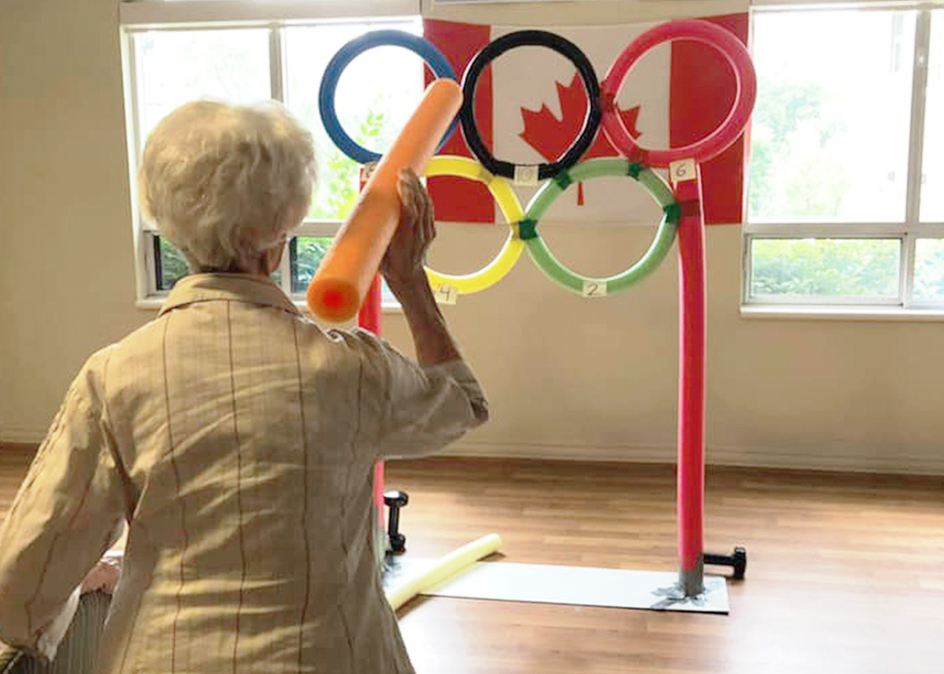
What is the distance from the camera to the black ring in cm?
265

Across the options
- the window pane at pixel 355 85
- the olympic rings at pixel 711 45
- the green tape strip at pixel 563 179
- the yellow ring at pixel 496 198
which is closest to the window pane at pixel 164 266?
the window pane at pixel 355 85

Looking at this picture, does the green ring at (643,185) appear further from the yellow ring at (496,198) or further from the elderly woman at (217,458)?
the elderly woman at (217,458)

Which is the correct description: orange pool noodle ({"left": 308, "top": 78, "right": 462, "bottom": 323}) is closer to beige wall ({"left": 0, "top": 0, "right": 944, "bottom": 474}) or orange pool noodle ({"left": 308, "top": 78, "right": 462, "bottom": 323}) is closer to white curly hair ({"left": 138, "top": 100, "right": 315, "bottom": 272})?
white curly hair ({"left": 138, "top": 100, "right": 315, "bottom": 272})

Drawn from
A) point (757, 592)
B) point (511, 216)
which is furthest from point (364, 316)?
point (757, 592)

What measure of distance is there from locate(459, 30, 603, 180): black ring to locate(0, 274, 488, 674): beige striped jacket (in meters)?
1.72

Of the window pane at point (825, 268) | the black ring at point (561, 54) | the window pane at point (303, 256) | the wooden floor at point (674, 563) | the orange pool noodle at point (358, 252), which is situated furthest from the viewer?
the window pane at point (303, 256)

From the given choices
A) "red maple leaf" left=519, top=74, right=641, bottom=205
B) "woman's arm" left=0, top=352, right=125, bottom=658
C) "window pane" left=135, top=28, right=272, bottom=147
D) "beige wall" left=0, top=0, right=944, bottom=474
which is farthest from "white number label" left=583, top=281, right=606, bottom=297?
"window pane" left=135, top=28, right=272, bottom=147

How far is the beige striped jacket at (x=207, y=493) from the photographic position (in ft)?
3.32

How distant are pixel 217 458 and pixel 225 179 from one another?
0.30 m

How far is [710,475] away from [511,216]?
1.74 metres

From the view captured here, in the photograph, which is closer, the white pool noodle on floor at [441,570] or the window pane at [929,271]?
the white pool noodle on floor at [441,570]

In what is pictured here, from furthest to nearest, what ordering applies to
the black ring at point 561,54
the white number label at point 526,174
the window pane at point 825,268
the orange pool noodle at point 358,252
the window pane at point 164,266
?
the window pane at point 164,266
the window pane at point 825,268
the white number label at point 526,174
the black ring at point 561,54
the orange pool noodle at point 358,252

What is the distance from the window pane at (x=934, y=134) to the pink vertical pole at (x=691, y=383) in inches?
65.5

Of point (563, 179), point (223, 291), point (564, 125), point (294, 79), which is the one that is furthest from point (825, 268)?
point (223, 291)
